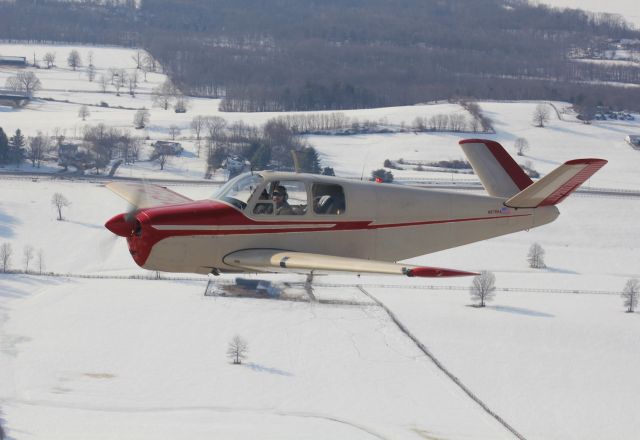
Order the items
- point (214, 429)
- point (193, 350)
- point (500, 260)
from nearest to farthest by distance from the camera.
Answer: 1. point (214, 429)
2. point (193, 350)
3. point (500, 260)

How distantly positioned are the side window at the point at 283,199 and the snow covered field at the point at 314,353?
1197 inches

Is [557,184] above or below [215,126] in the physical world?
above

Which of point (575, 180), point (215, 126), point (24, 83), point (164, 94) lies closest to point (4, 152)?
point (215, 126)

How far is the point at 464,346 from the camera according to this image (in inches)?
2840

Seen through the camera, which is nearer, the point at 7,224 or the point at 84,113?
the point at 7,224

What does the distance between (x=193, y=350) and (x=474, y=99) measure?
126180 mm

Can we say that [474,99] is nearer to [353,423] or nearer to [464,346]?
[464,346]

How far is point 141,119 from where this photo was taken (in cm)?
14688

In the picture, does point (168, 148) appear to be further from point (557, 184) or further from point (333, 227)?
point (333, 227)

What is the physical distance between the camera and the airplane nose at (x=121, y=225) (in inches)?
1166

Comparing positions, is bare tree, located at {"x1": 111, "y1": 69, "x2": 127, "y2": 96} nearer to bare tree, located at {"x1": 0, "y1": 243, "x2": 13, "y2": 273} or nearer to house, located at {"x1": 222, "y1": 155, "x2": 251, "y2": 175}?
house, located at {"x1": 222, "y1": 155, "x2": 251, "y2": 175}

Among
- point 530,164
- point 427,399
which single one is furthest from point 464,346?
point 530,164

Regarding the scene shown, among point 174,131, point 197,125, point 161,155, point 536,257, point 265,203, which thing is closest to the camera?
point 265,203

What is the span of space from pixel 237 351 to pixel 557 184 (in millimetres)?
37931
